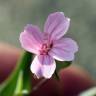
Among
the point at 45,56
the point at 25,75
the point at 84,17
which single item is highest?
the point at 45,56

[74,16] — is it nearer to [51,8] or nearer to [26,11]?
[51,8]

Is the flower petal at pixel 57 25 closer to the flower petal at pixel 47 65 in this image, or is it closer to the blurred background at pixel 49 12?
the flower petal at pixel 47 65

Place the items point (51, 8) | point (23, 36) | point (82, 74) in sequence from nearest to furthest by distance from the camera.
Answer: point (23, 36)
point (82, 74)
point (51, 8)

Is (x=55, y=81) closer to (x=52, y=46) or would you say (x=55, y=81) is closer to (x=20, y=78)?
(x=20, y=78)

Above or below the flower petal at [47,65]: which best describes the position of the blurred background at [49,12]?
below

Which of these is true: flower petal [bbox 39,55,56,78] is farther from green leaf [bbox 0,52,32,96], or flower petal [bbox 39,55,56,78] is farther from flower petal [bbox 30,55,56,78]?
green leaf [bbox 0,52,32,96]

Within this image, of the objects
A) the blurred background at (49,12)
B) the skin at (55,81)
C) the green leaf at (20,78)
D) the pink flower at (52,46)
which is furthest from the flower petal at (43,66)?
the blurred background at (49,12)

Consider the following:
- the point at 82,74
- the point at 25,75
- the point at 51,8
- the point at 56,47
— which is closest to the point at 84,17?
the point at 51,8

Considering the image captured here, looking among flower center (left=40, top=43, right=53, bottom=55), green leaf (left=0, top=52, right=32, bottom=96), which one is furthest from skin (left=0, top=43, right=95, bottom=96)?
flower center (left=40, top=43, right=53, bottom=55)
